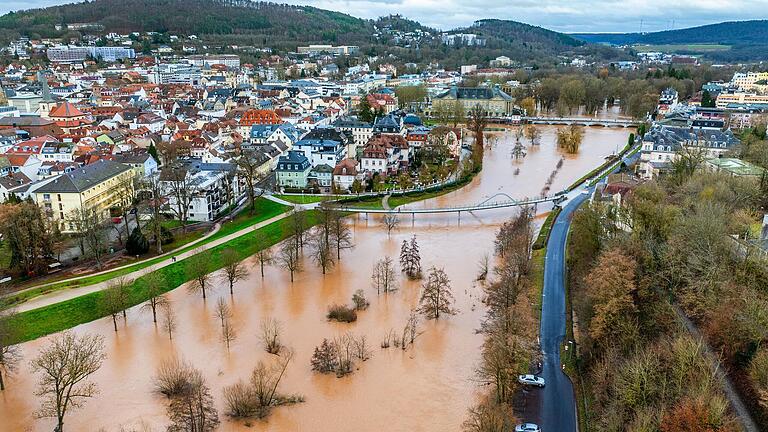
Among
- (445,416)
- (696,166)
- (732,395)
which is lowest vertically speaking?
(445,416)

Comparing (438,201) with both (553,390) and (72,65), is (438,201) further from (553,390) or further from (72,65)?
(72,65)

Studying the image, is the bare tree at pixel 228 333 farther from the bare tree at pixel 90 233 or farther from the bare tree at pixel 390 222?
the bare tree at pixel 390 222

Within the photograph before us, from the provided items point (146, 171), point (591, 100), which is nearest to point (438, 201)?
point (146, 171)

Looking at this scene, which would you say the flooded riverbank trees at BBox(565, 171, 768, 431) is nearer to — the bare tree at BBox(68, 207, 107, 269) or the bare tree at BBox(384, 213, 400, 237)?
the bare tree at BBox(384, 213, 400, 237)

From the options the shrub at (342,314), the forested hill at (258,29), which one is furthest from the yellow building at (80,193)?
the forested hill at (258,29)

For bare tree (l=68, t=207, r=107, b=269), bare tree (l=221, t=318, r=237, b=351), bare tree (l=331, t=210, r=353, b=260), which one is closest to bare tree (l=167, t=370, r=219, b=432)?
bare tree (l=221, t=318, r=237, b=351)
